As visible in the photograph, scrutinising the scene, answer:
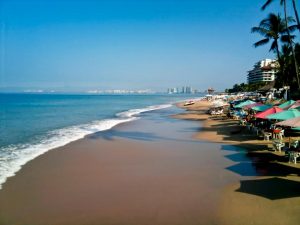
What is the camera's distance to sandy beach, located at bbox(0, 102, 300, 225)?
6.24m

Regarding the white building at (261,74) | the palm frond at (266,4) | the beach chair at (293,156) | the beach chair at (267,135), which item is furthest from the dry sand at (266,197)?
the white building at (261,74)

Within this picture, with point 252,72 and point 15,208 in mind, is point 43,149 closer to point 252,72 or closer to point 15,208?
point 15,208

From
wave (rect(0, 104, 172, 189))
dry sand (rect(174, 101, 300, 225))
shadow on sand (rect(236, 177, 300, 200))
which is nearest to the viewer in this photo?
dry sand (rect(174, 101, 300, 225))

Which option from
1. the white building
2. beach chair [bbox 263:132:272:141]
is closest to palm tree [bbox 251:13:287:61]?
beach chair [bbox 263:132:272:141]

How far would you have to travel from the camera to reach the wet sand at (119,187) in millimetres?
6344

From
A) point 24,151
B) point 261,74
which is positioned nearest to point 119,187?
point 24,151

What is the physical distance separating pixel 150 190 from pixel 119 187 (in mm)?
913

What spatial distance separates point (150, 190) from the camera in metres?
7.82

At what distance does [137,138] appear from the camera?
54.9 feet

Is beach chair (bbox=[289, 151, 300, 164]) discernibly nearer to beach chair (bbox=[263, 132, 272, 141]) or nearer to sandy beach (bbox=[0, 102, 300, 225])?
sandy beach (bbox=[0, 102, 300, 225])

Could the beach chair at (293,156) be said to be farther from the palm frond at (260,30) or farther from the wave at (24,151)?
the palm frond at (260,30)

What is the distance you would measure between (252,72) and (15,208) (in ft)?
466

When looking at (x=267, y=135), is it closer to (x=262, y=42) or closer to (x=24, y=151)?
(x=24, y=151)

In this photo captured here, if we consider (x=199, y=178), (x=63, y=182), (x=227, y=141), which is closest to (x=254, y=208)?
(x=199, y=178)
